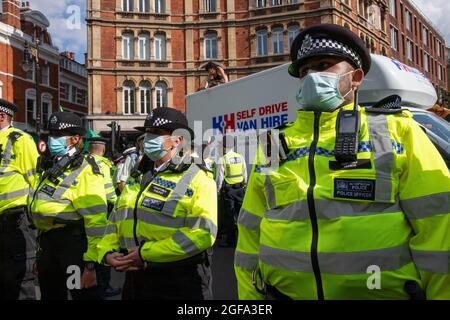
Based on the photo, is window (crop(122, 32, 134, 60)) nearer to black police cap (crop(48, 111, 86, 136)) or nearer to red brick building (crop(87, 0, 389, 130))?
red brick building (crop(87, 0, 389, 130))

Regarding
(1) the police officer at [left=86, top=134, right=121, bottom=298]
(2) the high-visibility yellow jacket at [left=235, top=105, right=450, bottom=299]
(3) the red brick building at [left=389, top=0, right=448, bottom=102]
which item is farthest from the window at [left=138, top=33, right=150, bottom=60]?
(2) the high-visibility yellow jacket at [left=235, top=105, right=450, bottom=299]

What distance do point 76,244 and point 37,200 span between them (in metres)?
0.55

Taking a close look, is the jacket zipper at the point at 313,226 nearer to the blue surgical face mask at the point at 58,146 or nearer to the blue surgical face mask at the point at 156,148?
the blue surgical face mask at the point at 156,148

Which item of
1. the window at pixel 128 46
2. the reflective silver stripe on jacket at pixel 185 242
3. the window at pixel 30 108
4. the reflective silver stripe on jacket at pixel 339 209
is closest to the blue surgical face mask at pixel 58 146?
the reflective silver stripe on jacket at pixel 185 242

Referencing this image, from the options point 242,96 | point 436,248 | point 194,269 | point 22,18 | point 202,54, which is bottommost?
point 194,269

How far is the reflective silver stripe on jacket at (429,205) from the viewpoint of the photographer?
1.68m

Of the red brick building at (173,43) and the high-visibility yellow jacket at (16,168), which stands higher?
the red brick building at (173,43)

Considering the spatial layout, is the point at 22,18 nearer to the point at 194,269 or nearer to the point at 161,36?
the point at 161,36

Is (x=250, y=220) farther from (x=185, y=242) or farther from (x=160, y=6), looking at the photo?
(x=160, y=6)

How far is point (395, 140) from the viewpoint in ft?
6.02

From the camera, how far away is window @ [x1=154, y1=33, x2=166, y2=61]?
31516 mm

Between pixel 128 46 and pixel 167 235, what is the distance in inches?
1199

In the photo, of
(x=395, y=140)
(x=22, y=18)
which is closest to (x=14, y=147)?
(x=395, y=140)

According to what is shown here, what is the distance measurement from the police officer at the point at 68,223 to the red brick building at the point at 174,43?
1051 inches
